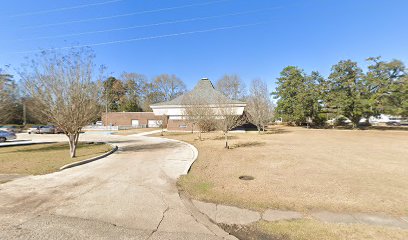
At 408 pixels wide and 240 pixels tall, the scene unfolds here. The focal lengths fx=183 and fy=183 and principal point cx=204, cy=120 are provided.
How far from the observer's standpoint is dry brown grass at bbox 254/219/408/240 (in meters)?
3.33

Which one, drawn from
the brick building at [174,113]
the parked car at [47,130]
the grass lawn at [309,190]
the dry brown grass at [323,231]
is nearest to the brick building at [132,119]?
the brick building at [174,113]

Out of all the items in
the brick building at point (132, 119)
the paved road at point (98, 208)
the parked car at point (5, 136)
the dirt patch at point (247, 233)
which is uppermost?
the brick building at point (132, 119)

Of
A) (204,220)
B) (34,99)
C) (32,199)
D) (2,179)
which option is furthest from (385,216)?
(34,99)

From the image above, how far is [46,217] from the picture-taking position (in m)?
4.11

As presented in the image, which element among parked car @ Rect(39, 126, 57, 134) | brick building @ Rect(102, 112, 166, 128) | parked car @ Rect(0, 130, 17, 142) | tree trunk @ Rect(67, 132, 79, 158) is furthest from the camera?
brick building @ Rect(102, 112, 166, 128)

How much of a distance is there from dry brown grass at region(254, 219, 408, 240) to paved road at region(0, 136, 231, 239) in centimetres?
100

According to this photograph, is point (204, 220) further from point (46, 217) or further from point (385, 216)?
point (385, 216)

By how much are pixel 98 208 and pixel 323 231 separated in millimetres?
5055

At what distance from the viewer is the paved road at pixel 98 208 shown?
3.55 m

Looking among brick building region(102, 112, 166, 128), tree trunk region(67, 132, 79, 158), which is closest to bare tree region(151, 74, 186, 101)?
brick building region(102, 112, 166, 128)

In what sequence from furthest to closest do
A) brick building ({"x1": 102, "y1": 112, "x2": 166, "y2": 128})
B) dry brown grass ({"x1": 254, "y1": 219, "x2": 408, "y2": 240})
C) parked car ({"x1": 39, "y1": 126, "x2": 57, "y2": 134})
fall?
brick building ({"x1": 102, "y1": 112, "x2": 166, "y2": 128})
parked car ({"x1": 39, "y1": 126, "x2": 57, "y2": 134})
dry brown grass ({"x1": 254, "y1": 219, "x2": 408, "y2": 240})

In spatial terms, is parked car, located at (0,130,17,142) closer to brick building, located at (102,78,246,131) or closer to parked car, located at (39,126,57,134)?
parked car, located at (39,126,57,134)

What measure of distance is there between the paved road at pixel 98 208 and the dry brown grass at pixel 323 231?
3.27ft

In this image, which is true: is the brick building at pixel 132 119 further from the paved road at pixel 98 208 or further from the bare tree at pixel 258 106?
the paved road at pixel 98 208
